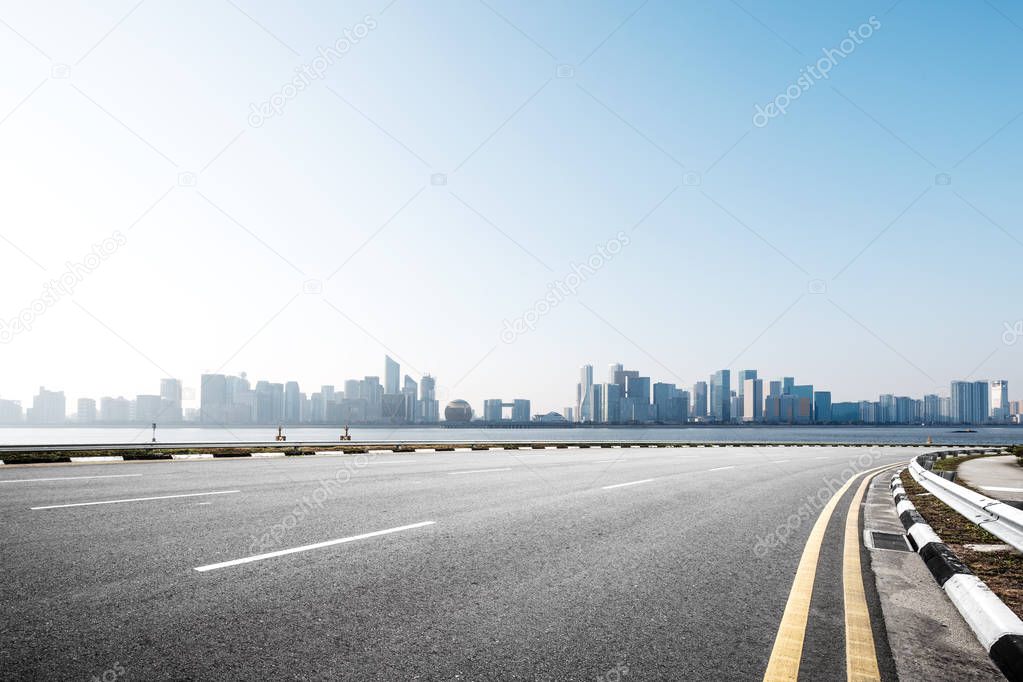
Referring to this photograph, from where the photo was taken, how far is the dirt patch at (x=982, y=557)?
16.6ft

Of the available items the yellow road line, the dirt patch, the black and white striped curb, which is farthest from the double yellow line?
the dirt patch

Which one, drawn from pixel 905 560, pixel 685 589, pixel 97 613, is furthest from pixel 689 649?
pixel 905 560

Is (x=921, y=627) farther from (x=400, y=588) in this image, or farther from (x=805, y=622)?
(x=400, y=588)

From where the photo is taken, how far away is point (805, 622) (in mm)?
4344

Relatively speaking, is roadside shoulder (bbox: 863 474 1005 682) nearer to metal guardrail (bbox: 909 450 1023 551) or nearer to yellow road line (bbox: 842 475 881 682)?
yellow road line (bbox: 842 475 881 682)

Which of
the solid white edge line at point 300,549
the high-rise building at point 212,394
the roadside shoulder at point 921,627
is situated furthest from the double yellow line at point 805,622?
the high-rise building at point 212,394

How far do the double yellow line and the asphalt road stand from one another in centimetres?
6

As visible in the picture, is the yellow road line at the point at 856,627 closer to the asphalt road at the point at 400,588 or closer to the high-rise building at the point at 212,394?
the asphalt road at the point at 400,588

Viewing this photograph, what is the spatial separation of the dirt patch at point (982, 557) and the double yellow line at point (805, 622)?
0.97m

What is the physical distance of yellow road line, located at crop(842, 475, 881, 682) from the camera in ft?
11.4

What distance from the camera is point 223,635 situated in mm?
3809

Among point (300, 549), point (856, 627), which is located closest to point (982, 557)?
point (856, 627)

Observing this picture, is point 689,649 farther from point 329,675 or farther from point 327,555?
point 327,555

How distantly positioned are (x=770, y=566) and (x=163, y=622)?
16.7ft
